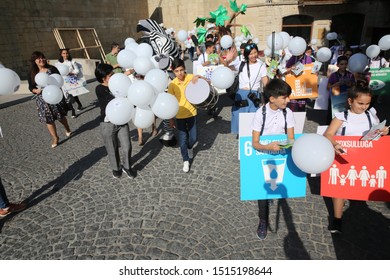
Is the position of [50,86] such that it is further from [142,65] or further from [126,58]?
[142,65]

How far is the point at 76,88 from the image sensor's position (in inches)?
298

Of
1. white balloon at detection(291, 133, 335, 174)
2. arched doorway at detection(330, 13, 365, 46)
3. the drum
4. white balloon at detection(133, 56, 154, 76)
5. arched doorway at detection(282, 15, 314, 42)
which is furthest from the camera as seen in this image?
arched doorway at detection(282, 15, 314, 42)

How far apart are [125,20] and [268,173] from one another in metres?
21.9

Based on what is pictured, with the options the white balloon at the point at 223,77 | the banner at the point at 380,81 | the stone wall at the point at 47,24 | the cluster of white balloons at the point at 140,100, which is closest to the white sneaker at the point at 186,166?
the cluster of white balloons at the point at 140,100

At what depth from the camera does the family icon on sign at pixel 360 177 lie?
2635 mm

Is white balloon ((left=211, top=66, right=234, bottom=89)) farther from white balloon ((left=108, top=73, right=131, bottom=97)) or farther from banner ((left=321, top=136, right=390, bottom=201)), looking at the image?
banner ((left=321, top=136, right=390, bottom=201))

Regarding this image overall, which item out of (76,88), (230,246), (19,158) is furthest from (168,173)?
(76,88)

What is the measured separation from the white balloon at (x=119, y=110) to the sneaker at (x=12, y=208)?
74.3 inches

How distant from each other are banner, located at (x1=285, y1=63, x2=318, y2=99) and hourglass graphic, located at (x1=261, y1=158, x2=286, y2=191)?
3.39 m

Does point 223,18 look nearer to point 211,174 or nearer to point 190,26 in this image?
point 211,174

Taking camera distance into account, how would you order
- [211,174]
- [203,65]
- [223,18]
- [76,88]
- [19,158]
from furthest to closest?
1. [223,18]
2. [76,88]
3. [203,65]
4. [19,158]
5. [211,174]

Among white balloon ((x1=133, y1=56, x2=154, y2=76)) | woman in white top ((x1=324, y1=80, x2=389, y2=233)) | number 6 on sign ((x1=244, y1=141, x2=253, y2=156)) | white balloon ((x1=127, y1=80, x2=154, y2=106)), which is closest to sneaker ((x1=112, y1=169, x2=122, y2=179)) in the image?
white balloon ((x1=127, y1=80, x2=154, y2=106))

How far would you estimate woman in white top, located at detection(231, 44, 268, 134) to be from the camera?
438 cm
